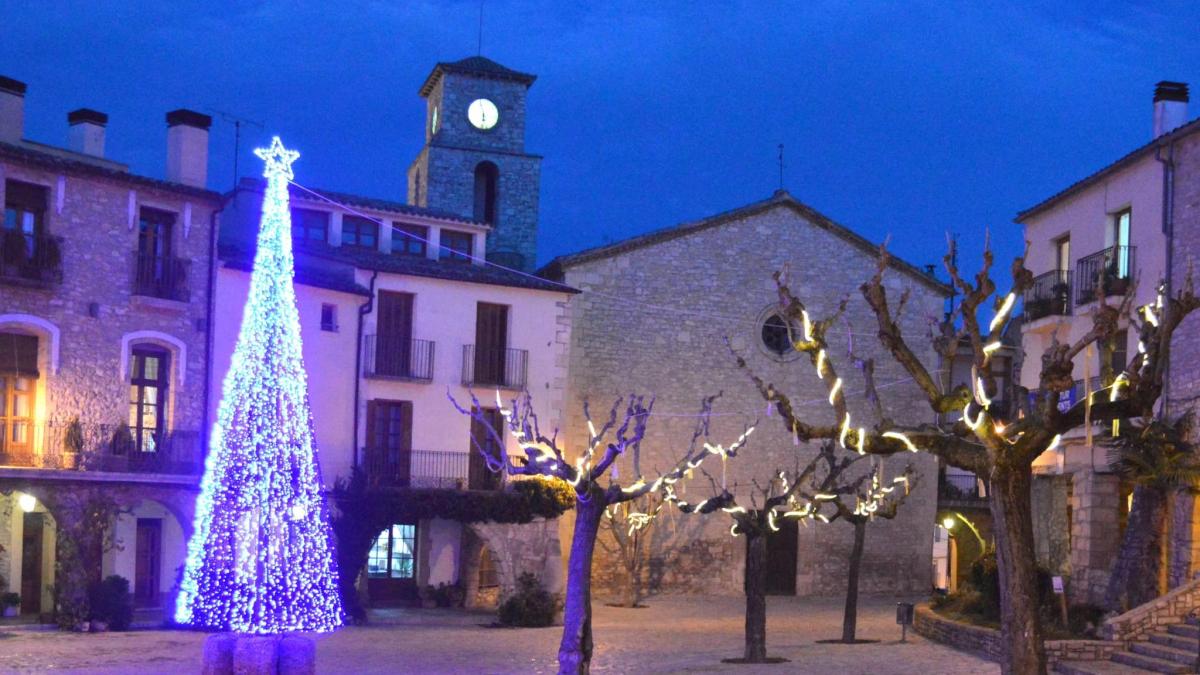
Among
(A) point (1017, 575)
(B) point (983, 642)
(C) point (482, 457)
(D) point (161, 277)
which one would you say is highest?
(D) point (161, 277)

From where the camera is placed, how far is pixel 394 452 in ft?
104

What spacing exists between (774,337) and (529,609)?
37.9ft

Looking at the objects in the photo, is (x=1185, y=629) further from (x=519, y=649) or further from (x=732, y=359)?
(x=732, y=359)

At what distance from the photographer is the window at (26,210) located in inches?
1024

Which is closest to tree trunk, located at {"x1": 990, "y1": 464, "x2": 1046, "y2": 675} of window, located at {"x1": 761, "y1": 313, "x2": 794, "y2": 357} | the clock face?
window, located at {"x1": 761, "y1": 313, "x2": 794, "y2": 357}

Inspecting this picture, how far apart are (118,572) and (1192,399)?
1890cm

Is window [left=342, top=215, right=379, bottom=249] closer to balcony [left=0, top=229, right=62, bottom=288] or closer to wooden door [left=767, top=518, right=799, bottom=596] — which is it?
balcony [left=0, top=229, right=62, bottom=288]

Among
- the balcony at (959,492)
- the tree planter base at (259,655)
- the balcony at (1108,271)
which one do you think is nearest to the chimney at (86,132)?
the tree planter base at (259,655)

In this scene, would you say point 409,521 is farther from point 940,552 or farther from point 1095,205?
point 940,552

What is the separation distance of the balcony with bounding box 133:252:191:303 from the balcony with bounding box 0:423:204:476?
2.61m

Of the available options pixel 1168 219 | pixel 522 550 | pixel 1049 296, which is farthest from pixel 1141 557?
pixel 522 550

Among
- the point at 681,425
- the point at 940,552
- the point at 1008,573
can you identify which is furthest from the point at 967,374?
the point at 1008,573

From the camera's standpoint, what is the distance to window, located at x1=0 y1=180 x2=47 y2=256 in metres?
26.0

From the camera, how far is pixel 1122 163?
82.0ft
